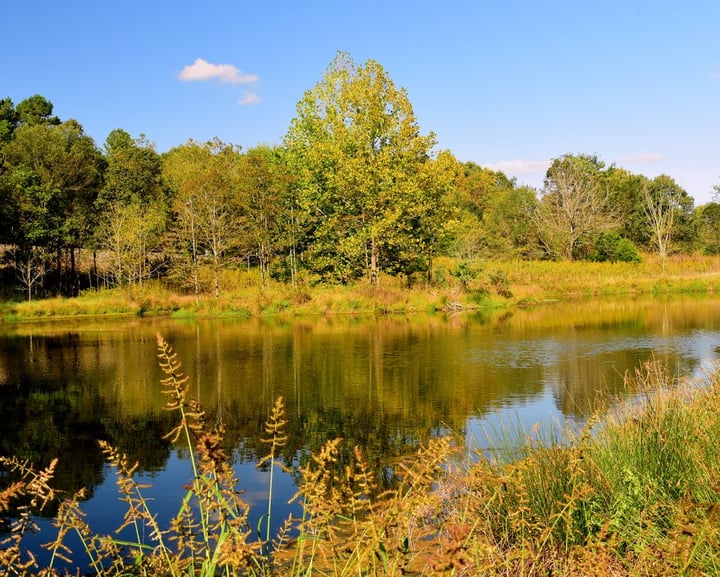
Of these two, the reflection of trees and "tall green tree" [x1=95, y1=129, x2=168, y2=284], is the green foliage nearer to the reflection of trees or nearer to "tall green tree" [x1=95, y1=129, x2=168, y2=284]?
"tall green tree" [x1=95, y1=129, x2=168, y2=284]

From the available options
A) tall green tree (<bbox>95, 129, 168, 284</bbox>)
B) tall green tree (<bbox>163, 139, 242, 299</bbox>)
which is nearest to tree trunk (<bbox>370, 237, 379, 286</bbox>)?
tall green tree (<bbox>163, 139, 242, 299</bbox>)

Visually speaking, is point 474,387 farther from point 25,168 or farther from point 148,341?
point 25,168

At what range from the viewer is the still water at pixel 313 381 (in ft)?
36.4

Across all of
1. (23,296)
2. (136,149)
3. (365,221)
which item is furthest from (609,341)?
(136,149)

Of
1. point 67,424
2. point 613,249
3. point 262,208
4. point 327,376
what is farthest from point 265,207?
point 613,249

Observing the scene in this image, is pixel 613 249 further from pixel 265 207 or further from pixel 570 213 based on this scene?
pixel 265 207

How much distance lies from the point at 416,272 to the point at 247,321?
12.3m

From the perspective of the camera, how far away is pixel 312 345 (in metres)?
23.8

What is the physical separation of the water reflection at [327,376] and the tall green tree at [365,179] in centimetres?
829

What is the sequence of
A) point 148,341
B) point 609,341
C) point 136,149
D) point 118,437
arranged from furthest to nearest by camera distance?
point 136,149 → point 148,341 → point 609,341 → point 118,437

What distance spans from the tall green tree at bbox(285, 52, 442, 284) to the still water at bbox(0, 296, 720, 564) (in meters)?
8.18

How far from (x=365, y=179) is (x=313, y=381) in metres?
21.0

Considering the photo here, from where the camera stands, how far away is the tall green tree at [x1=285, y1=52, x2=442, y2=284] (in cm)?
3684

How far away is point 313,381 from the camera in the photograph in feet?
56.1
